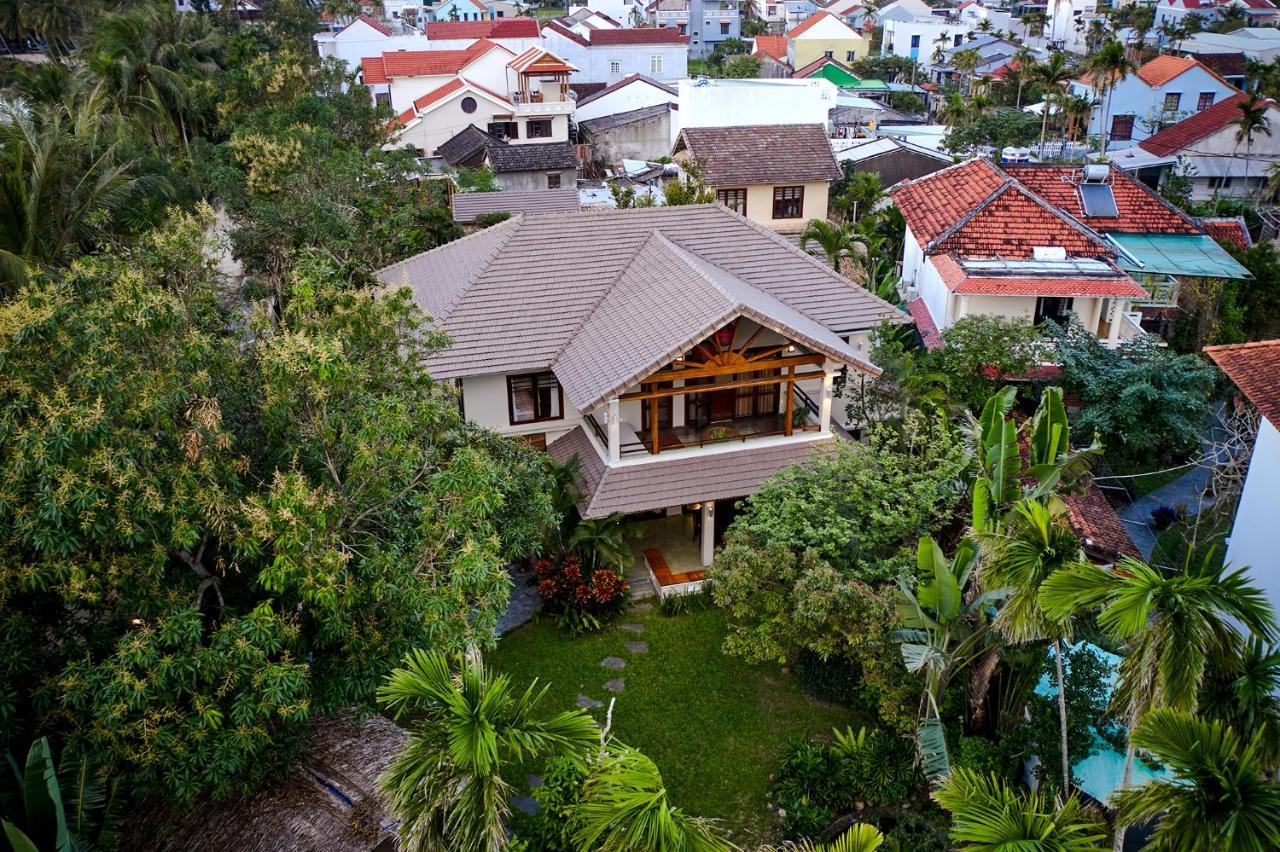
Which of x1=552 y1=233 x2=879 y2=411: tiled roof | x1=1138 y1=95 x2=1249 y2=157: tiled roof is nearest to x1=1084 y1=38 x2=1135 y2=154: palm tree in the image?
x1=1138 y1=95 x2=1249 y2=157: tiled roof

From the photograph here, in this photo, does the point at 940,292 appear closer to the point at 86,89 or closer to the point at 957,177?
the point at 957,177

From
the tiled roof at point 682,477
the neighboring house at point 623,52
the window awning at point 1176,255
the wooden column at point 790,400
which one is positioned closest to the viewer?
the tiled roof at point 682,477

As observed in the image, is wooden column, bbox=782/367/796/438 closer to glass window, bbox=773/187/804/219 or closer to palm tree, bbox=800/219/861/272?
palm tree, bbox=800/219/861/272

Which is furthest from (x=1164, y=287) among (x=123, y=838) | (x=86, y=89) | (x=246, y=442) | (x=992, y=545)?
(x=86, y=89)

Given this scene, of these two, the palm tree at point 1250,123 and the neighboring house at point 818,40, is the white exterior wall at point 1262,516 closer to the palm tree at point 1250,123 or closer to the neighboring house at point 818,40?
the palm tree at point 1250,123

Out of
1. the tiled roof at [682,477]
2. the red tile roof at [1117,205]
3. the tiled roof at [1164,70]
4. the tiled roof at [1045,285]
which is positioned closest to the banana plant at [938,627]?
the tiled roof at [682,477]

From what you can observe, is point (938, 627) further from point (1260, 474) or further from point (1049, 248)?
point (1049, 248)

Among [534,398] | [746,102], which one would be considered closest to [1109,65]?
[746,102]
